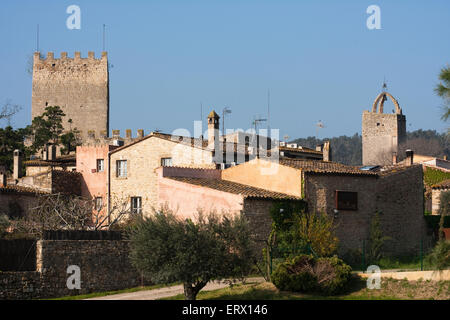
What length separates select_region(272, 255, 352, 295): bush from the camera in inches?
1135

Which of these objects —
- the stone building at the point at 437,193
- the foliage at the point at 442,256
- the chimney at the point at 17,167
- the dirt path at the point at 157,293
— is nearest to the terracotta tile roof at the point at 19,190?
the chimney at the point at 17,167

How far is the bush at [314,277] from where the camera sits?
28828 millimetres

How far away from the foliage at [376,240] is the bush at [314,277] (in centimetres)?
813

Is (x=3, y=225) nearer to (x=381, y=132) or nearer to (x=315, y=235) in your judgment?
(x=315, y=235)

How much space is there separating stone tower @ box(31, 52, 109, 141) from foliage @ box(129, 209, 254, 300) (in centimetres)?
5592

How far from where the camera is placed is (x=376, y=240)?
1484 inches

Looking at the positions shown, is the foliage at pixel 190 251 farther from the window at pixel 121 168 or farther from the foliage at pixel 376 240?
the window at pixel 121 168

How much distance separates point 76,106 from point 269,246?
55.6 metres

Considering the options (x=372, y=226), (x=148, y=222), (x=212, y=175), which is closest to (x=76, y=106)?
(x=212, y=175)

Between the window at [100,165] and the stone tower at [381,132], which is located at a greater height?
the stone tower at [381,132]

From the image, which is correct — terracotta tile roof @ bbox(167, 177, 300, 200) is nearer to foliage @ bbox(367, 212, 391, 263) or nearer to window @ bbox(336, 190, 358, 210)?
window @ bbox(336, 190, 358, 210)
